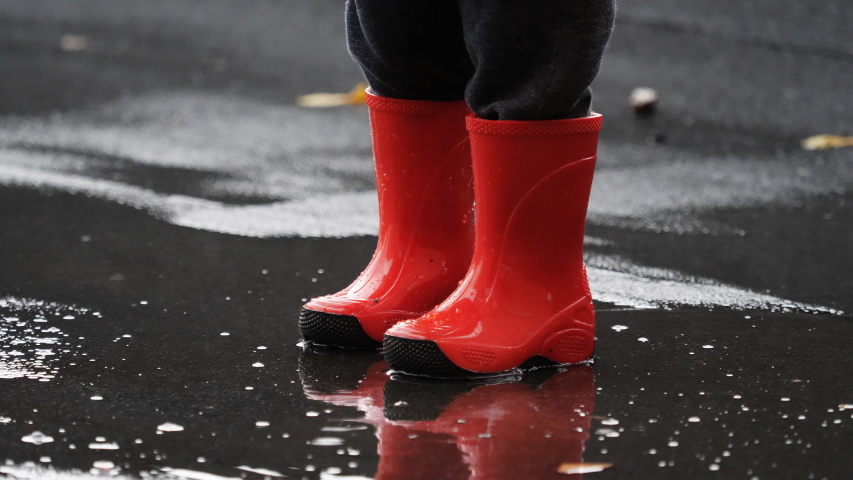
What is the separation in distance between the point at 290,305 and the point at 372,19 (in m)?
0.66

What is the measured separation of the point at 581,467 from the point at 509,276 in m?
0.48

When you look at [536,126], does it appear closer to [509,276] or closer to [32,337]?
[509,276]

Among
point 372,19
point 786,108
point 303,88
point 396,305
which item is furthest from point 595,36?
point 303,88

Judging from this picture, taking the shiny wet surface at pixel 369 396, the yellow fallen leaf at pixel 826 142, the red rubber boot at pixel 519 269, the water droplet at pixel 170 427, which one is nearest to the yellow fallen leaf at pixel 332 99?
the yellow fallen leaf at pixel 826 142

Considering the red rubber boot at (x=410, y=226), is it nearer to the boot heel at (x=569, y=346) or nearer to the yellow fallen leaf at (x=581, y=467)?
the boot heel at (x=569, y=346)

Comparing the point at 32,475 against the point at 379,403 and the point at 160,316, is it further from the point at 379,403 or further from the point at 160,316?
the point at 160,316

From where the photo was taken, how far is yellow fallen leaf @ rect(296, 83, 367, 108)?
497cm

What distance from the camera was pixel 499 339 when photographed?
5.82 ft

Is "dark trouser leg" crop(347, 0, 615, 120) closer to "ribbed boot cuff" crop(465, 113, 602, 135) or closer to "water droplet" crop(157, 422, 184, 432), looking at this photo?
"ribbed boot cuff" crop(465, 113, 602, 135)

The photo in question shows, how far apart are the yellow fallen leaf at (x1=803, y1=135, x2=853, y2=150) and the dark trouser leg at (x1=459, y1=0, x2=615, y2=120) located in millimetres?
2433

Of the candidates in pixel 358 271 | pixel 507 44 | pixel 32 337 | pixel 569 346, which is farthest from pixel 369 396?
pixel 358 271

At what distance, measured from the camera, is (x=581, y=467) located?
1.40m

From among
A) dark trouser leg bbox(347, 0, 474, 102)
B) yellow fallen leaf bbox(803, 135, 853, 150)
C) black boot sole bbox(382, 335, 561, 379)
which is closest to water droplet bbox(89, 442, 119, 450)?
black boot sole bbox(382, 335, 561, 379)

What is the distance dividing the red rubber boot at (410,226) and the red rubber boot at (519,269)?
148 millimetres
